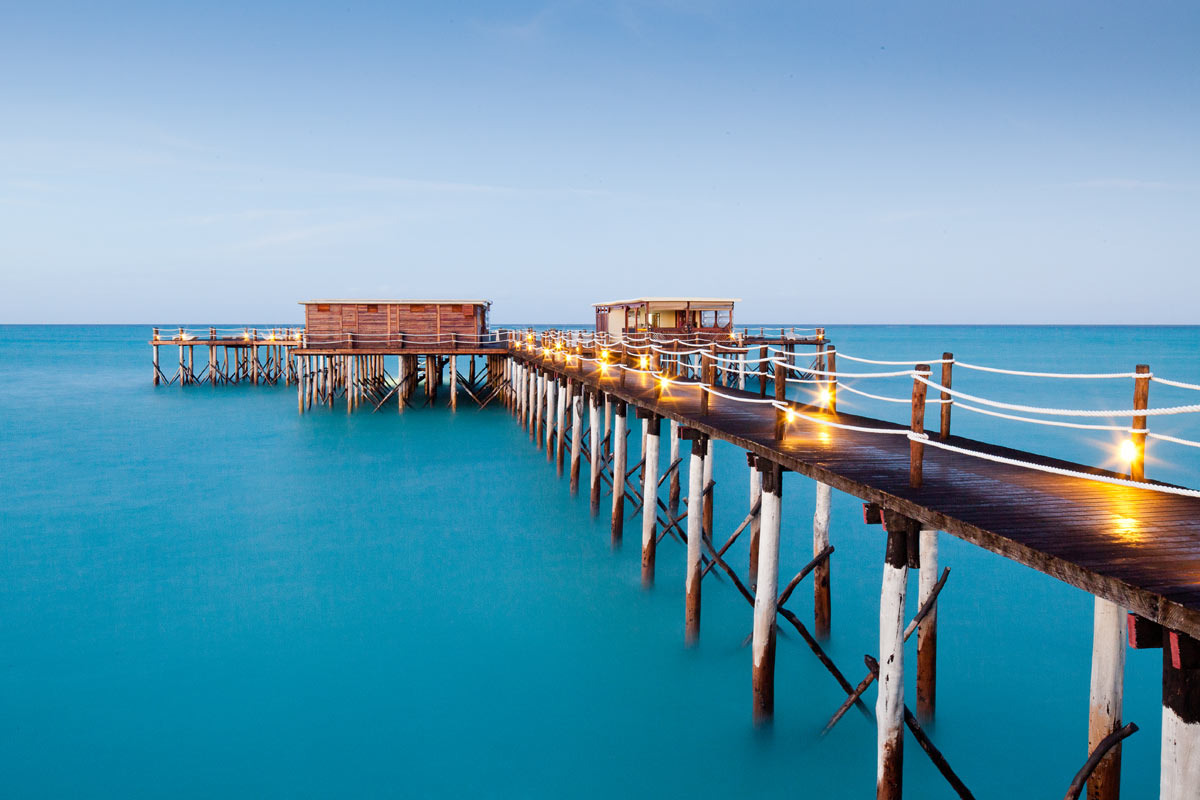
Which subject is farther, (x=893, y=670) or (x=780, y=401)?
(x=780, y=401)

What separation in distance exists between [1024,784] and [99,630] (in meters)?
12.3

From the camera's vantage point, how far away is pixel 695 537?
971cm

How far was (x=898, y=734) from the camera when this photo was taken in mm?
5805

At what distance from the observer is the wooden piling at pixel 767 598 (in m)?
7.71

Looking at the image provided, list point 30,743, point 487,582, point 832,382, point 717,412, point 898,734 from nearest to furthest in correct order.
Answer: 1. point 898,734
2. point 30,743
3. point 832,382
4. point 717,412
5. point 487,582

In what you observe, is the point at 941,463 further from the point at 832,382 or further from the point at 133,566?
the point at 133,566

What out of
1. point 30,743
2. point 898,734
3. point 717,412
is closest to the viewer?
A: point 898,734

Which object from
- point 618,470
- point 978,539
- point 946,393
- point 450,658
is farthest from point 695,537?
point 978,539

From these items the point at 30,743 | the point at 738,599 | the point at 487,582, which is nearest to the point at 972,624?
the point at 738,599

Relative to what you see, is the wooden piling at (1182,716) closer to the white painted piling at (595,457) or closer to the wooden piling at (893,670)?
the wooden piling at (893,670)

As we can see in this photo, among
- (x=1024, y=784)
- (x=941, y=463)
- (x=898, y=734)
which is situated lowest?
(x=1024, y=784)

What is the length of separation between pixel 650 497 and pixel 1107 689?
23.0ft

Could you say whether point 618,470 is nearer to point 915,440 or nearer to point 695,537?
point 695,537

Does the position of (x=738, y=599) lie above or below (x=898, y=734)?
below
